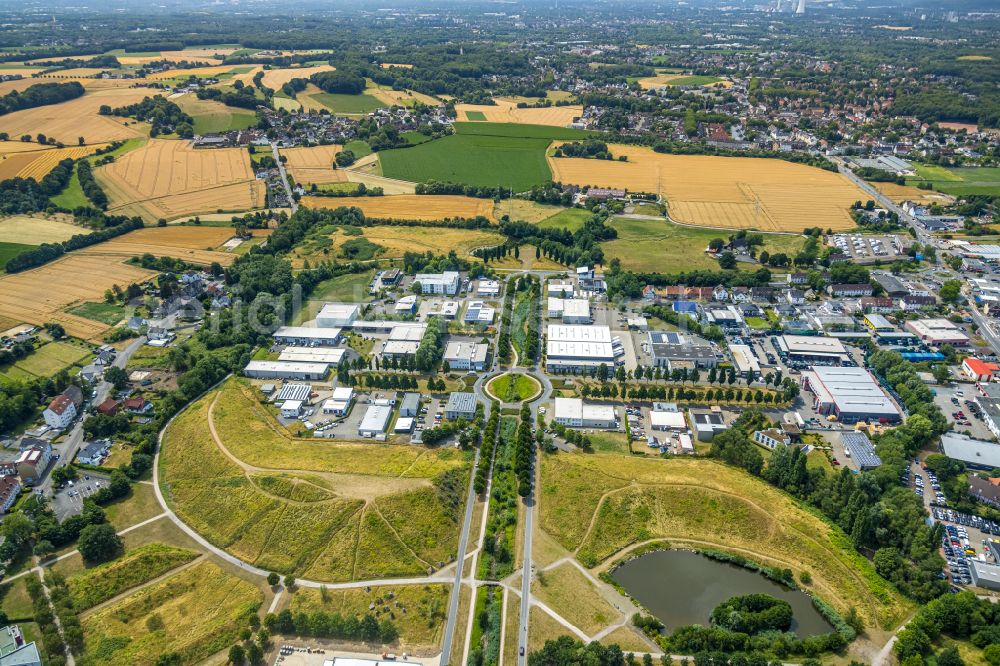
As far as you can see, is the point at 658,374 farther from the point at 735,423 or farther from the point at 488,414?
the point at 488,414

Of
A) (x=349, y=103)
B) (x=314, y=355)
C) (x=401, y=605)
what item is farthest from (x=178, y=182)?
(x=401, y=605)

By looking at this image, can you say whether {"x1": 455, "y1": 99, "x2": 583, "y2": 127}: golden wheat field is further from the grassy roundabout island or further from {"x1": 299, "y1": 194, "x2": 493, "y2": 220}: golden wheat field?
the grassy roundabout island

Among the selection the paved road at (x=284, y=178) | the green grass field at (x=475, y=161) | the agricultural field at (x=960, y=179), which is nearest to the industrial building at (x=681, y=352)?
the green grass field at (x=475, y=161)

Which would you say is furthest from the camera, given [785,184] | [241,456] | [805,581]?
[785,184]

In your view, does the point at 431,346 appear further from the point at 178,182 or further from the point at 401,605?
the point at 178,182

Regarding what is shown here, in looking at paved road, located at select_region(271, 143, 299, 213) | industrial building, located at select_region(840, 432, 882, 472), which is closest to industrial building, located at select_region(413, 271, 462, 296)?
paved road, located at select_region(271, 143, 299, 213)

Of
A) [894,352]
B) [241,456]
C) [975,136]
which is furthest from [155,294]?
[975,136]
